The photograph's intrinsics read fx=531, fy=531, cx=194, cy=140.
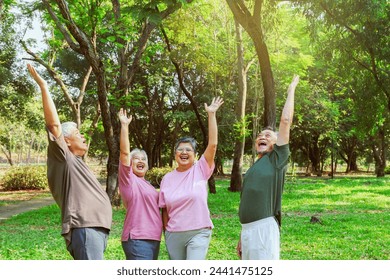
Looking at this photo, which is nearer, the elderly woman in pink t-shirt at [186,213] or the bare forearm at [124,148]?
the elderly woman in pink t-shirt at [186,213]

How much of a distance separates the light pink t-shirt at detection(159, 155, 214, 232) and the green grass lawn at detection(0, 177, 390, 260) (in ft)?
11.6

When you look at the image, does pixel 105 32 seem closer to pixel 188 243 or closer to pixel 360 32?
pixel 360 32

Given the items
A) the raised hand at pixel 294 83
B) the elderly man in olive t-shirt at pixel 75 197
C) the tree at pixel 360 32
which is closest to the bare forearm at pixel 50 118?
the elderly man in olive t-shirt at pixel 75 197

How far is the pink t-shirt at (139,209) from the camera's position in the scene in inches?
141

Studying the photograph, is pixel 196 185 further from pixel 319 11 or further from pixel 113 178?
pixel 113 178

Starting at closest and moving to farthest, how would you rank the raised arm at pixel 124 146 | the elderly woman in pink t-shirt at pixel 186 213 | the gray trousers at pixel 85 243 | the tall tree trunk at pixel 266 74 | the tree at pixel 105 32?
A: the gray trousers at pixel 85 243 → the elderly woman in pink t-shirt at pixel 186 213 → the raised arm at pixel 124 146 → the tall tree trunk at pixel 266 74 → the tree at pixel 105 32

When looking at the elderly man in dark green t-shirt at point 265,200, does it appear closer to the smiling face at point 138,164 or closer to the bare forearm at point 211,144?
the bare forearm at point 211,144

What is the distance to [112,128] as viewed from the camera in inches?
470

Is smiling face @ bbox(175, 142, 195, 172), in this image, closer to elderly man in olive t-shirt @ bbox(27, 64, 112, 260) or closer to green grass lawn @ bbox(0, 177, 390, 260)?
elderly man in olive t-shirt @ bbox(27, 64, 112, 260)

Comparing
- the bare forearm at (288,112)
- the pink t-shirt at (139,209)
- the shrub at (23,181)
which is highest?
the bare forearm at (288,112)

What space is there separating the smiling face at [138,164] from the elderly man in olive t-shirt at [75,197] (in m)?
0.49

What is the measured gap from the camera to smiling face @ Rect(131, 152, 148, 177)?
3.79m

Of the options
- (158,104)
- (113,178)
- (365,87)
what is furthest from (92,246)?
(158,104)

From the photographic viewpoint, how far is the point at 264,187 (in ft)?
11.3
